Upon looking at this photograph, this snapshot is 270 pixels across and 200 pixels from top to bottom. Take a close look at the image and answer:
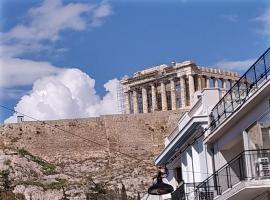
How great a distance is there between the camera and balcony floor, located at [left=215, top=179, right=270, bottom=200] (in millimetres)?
22153

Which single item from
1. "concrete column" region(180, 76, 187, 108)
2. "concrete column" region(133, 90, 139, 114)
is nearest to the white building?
"concrete column" region(180, 76, 187, 108)

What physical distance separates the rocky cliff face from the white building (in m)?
47.1

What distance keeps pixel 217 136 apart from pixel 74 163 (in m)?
59.2

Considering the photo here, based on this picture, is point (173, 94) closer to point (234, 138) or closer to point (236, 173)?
point (234, 138)

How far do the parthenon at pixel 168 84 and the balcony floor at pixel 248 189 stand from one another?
3214 inches

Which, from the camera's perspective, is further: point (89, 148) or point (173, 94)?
point (173, 94)

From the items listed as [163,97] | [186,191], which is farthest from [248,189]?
[163,97]

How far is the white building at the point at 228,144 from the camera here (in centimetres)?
2261

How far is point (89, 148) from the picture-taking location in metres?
86.4

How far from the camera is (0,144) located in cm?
8250

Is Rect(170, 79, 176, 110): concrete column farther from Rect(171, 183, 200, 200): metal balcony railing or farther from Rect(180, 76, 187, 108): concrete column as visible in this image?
Rect(171, 183, 200, 200): metal balcony railing

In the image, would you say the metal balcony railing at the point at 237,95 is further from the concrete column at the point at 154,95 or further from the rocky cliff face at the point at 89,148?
the concrete column at the point at 154,95

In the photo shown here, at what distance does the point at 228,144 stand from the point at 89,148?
61.2m

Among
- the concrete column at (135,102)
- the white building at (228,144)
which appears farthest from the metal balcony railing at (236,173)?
the concrete column at (135,102)
